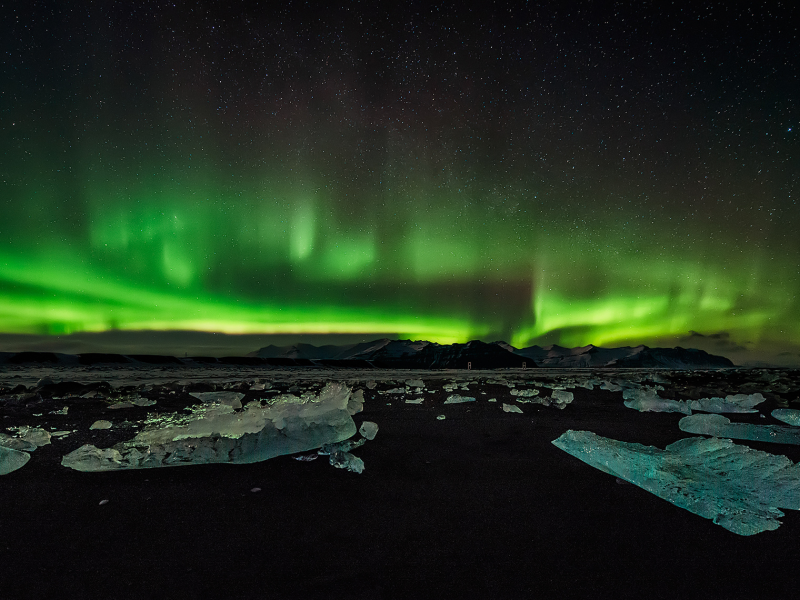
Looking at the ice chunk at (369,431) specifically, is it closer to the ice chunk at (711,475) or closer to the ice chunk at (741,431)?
the ice chunk at (711,475)

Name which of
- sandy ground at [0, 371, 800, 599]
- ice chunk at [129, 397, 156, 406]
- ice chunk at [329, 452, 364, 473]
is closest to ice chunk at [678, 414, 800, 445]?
sandy ground at [0, 371, 800, 599]

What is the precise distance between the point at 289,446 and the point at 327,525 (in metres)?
1.43

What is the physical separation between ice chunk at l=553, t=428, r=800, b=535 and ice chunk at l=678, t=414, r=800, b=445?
4.12 ft

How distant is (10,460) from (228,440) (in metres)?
1.57

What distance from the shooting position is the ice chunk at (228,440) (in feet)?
9.96

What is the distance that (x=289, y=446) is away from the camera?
3.42 metres

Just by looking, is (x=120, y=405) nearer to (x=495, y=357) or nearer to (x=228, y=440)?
→ (x=228, y=440)

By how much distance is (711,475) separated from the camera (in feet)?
9.18

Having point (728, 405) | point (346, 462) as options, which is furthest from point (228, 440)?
point (728, 405)

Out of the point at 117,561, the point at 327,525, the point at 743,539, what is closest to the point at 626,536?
the point at 743,539

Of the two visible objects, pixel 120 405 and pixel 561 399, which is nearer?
pixel 120 405

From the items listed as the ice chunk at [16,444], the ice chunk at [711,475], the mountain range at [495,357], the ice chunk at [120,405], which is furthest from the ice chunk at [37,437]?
the mountain range at [495,357]

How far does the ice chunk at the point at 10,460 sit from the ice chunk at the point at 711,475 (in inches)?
176

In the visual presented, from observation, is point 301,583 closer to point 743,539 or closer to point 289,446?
point 289,446
